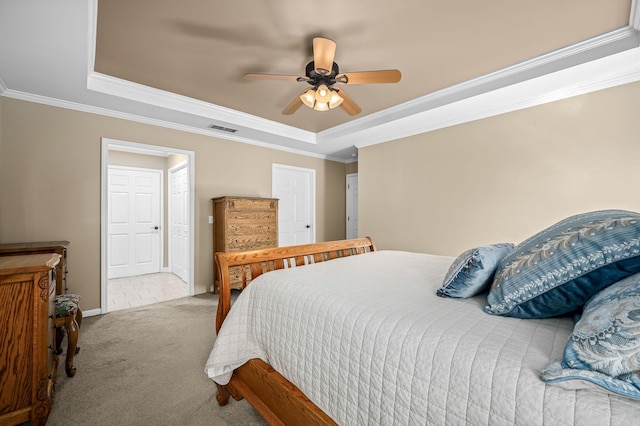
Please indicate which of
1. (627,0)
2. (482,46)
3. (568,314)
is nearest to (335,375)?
(568,314)

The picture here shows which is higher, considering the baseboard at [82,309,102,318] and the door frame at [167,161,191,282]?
the door frame at [167,161,191,282]

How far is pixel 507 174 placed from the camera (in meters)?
3.25

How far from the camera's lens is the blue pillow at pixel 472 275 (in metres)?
1.22

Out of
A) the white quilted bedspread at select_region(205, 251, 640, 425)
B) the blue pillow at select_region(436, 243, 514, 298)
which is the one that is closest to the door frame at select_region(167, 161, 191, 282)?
the white quilted bedspread at select_region(205, 251, 640, 425)

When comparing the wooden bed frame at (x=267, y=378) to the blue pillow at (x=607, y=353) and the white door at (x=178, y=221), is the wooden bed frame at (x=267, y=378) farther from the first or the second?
the white door at (x=178, y=221)

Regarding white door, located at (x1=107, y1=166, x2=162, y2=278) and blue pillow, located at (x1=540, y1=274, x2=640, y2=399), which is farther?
white door, located at (x1=107, y1=166, x2=162, y2=278)

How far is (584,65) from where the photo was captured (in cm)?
246

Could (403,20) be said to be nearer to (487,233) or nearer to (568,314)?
(568,314)

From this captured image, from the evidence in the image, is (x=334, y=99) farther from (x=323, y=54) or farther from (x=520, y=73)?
(x=520, y=73)

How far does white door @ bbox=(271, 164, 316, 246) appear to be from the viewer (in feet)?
17.0

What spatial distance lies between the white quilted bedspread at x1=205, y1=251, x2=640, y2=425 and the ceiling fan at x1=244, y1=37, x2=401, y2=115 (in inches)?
61.0

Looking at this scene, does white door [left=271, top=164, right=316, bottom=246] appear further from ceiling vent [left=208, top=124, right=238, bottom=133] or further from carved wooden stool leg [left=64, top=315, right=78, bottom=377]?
carved wooden stool leg [left=64, top=315, right=78, bottom=377]

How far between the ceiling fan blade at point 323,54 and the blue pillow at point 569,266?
1810 millimetres

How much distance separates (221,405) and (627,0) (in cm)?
368
